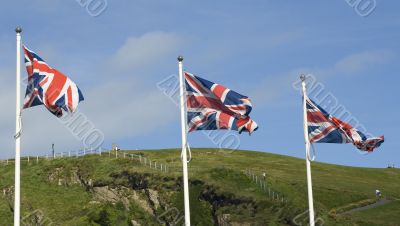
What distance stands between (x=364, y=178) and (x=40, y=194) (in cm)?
4876

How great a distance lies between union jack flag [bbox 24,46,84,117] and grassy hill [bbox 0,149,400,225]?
102 feet

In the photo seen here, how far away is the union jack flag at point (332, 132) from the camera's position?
37.9m

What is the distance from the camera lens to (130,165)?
3211 inches

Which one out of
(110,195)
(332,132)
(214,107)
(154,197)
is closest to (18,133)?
(214,107)

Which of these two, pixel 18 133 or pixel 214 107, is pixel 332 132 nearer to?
pixel 214 107

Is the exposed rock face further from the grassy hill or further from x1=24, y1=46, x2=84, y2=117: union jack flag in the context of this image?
x1=24, y1=46, x2=84, y2=117: union jack flag

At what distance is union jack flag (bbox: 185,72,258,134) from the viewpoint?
113ft

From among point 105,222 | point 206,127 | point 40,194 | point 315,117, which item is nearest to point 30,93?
point 206,127

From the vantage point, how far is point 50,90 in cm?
3167

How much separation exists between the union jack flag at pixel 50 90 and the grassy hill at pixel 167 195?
31.0m

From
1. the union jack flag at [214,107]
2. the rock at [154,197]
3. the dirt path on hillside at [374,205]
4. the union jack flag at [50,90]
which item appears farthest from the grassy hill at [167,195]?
the union jack flag at [50,90]

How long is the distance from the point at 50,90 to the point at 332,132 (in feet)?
51.0

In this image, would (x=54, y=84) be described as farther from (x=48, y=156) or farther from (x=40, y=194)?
(x=48, y=156)

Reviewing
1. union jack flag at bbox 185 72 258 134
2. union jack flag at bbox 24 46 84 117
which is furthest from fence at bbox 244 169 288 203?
union jack flag at bbox 24 46 84 117
